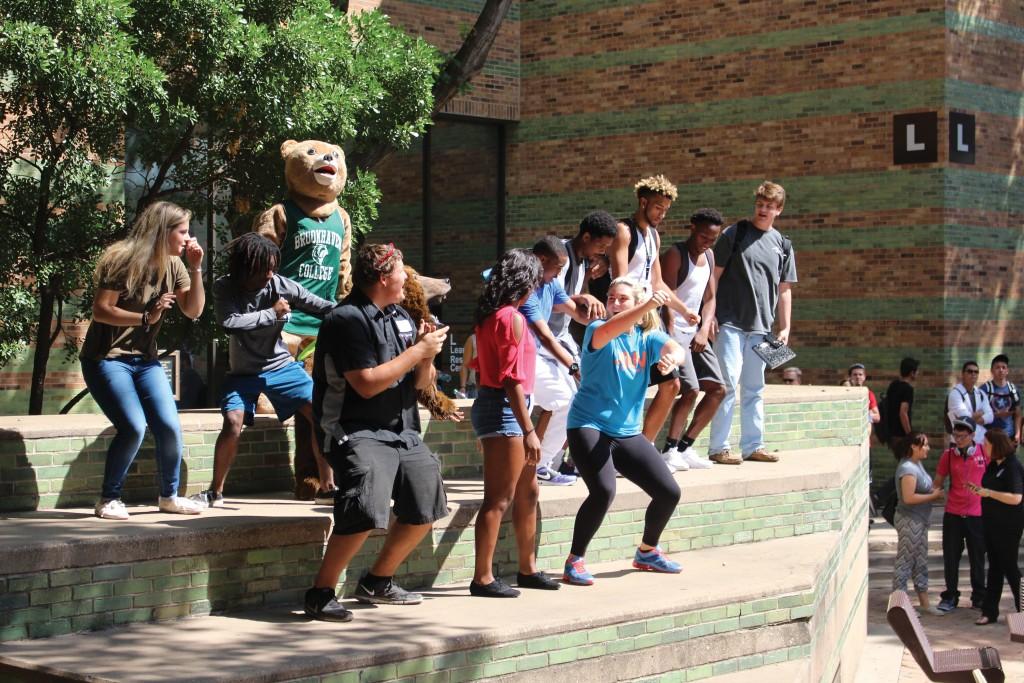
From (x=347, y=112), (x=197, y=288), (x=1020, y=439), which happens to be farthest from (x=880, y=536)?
(x=197, y=288)

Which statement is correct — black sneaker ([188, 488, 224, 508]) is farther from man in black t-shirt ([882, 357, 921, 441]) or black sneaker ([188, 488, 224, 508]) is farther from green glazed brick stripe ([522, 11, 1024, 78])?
green glazed brick stripe ([522, 11, 1024, 78])

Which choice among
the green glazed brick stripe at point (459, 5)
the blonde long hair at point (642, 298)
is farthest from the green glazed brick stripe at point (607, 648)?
the green glazed brick stripe at point (459, 5)

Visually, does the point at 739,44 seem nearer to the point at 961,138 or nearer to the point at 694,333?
the point at 961,138

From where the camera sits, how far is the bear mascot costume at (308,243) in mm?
7625

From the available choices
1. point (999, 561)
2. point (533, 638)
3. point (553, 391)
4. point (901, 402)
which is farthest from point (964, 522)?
point (533, 638)

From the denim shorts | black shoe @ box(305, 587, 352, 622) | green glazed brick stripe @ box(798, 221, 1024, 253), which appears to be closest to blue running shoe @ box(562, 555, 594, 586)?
the denim shorts

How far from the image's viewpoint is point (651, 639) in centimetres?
669

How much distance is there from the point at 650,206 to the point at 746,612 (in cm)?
308

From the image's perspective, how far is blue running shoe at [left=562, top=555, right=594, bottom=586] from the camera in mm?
7316

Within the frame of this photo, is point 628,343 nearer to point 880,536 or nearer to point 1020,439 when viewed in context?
point 880,536

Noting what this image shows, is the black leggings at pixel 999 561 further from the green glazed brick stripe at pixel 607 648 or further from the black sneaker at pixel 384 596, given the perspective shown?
the black sneaker at pixel 384 596

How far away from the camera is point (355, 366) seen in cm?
610

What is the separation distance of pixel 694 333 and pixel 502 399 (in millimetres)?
3392

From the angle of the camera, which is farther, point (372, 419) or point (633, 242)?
point (633, 242)
